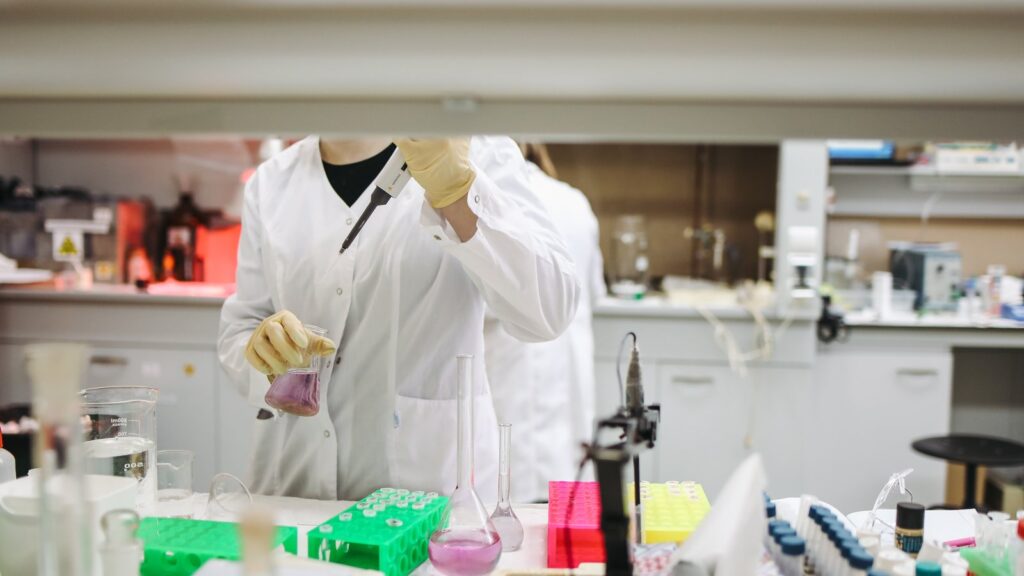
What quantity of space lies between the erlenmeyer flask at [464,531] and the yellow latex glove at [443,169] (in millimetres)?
268

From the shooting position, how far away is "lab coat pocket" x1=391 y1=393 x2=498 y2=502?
4.41 feet

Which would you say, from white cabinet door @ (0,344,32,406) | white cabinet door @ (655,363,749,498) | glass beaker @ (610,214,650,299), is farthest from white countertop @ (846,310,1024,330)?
white cabinet door @ (0,344,32,406)

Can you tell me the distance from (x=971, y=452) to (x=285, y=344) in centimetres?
255

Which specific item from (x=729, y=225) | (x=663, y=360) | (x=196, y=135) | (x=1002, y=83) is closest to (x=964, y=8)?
(x=1002, y=83)

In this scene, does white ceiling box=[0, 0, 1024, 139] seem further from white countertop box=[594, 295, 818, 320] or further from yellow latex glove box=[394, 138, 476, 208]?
white countertop box=[594, 295, 818, 320]

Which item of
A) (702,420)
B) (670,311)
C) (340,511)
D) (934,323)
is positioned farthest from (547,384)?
(934,323)

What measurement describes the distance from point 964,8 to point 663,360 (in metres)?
2.58

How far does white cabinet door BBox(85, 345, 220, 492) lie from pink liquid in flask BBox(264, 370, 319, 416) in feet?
6.49

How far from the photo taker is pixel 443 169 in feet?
3.67

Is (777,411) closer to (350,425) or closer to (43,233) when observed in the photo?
(350,425)

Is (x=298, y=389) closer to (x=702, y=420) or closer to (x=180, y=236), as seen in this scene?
(x=702, y=420)

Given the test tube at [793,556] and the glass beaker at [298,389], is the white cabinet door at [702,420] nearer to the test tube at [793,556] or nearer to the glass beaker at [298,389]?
the glass beaker at [298,389]

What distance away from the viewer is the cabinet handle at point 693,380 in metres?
3.02

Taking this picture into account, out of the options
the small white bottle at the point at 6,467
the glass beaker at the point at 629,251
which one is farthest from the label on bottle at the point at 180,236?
the small white bottle at the point at 6,467
